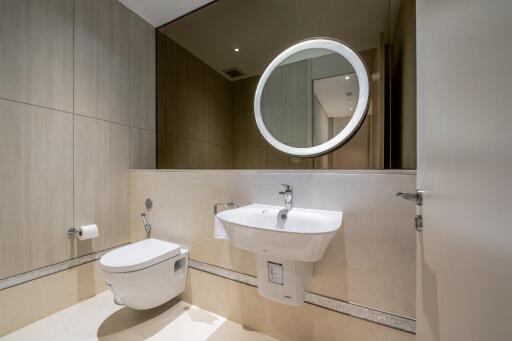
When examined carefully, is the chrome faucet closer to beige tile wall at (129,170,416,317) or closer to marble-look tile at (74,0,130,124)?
beige tile wall at (129,170,416,317)

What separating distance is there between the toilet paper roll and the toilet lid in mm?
294

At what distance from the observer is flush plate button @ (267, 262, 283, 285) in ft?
3.78

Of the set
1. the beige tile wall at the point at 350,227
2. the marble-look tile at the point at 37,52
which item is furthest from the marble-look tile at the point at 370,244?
the marble-look tile at the point at 37,52

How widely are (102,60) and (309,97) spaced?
169 cm

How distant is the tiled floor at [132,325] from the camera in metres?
1.35

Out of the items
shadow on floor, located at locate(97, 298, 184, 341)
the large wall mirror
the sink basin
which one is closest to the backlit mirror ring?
the large wall mirror

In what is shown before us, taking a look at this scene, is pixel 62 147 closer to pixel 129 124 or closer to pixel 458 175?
pixel 129 124

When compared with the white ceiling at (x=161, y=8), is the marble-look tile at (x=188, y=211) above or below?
below

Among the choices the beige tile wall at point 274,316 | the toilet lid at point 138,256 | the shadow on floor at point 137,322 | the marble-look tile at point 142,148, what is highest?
the marble-look tile at point 142,148

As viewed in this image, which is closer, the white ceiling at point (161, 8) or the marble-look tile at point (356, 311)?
the marble-look tile at point (356, 311)

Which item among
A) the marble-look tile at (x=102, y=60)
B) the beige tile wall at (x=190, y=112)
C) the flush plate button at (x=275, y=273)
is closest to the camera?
the flush plate button at (x=275, y=273)

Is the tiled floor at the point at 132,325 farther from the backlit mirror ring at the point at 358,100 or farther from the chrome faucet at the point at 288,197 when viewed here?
the backlit mirror ring at the point at 358,100

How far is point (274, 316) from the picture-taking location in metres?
1.37

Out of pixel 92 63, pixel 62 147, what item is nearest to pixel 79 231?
pixel 62 147
